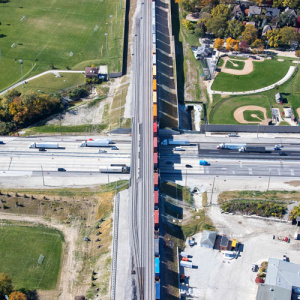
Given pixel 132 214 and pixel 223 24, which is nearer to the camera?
pixel 132 214

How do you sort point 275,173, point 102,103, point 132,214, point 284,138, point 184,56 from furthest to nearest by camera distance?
point 184,56
point 102,103
point 284,138
point 275,173
point 132,214

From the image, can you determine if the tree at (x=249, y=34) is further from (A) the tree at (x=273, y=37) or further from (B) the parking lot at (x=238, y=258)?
(B) the parking lot at (x=238, y=258)

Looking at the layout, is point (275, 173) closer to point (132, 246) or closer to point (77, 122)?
point (132, 246)

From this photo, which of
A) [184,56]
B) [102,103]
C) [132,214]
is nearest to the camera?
[132,214]

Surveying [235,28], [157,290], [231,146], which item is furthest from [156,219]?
[235,28]

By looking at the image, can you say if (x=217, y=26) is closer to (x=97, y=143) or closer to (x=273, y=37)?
(x=273, y=37)

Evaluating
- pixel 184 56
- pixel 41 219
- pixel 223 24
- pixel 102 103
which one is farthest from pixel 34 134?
pixel 223 24

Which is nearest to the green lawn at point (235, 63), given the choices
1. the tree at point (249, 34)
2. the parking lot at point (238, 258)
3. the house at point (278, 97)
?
the tree at point (249, 34)
